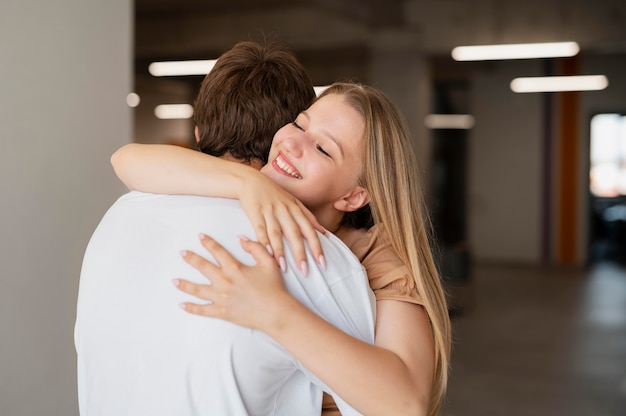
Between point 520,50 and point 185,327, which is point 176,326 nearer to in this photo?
point 185,327

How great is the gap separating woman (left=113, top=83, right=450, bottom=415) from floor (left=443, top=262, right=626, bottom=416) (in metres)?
3.62

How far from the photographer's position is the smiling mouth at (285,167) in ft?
3.92

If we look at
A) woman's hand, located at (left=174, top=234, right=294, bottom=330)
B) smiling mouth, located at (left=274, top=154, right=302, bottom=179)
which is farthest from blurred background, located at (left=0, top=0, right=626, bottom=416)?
woman's hand, located at (left=174, top=234, right=294, bottom=330)

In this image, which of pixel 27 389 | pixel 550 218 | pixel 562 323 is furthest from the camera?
pixel 550 218

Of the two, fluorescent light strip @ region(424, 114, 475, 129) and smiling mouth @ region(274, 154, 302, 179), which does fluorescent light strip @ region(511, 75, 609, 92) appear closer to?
fluorescent light strip @ region(424, 114, 475, 129)

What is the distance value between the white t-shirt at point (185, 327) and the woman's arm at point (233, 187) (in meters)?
0.02

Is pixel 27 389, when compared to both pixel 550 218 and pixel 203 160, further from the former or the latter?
pixel 550 218

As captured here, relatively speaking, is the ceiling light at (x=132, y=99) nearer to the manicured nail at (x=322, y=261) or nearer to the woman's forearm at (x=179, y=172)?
the woman's forearm at (x=179, y=172)

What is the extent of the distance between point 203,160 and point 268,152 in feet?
0.69

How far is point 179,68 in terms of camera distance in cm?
1069

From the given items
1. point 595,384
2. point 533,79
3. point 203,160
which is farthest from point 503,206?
point 203,160

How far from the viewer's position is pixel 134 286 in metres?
0.99

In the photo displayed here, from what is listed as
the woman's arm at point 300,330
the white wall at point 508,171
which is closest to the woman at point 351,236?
the woman's arm at point 300,330

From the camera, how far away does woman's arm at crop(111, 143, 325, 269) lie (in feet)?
3.18
